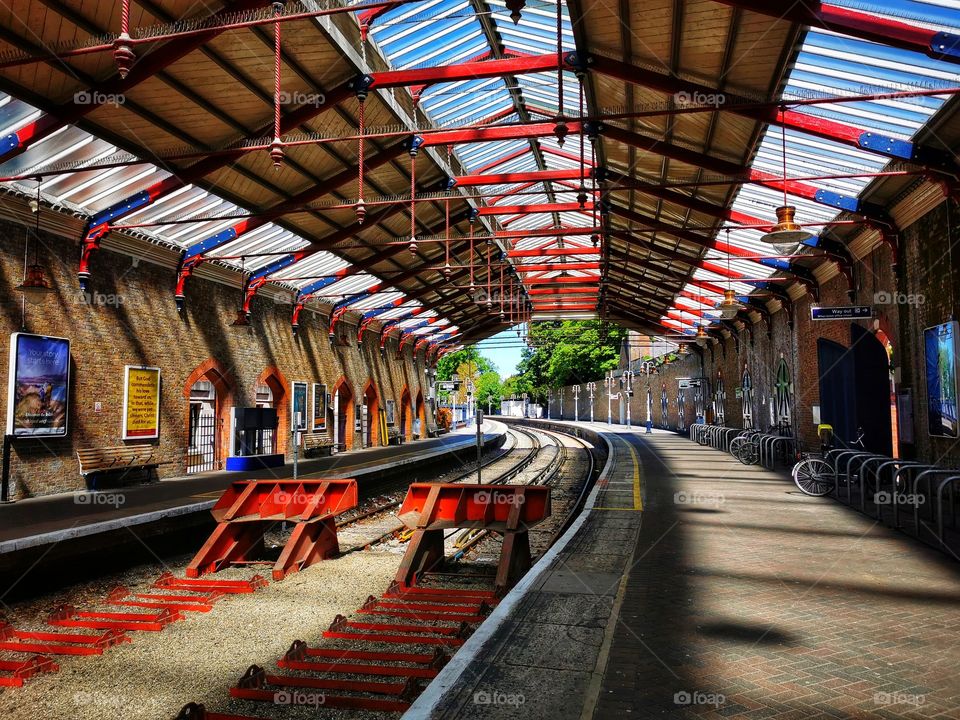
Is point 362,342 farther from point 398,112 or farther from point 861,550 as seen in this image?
point 861,550

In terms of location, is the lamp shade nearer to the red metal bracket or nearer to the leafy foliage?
the red metal bracket

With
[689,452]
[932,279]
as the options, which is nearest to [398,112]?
[932,279]

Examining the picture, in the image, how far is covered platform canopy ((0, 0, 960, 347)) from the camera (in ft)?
27.6

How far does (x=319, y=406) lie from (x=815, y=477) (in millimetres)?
15720

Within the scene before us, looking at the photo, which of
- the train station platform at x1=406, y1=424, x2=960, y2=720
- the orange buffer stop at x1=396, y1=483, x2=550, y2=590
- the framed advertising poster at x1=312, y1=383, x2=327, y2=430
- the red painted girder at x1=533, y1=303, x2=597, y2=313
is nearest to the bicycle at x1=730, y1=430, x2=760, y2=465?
the train station platform at x1=406, y1=424, x2=960, y2=720

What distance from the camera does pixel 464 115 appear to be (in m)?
14.9

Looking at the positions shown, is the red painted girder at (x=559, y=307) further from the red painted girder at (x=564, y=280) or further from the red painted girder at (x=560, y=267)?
the red painted girder at (x=560, y=267)

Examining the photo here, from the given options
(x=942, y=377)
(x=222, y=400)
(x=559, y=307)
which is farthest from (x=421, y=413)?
(x=942, y=377)

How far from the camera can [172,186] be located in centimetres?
1224

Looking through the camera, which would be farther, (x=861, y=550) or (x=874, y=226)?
(x=874, y=226)

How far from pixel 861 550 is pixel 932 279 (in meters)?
5.29

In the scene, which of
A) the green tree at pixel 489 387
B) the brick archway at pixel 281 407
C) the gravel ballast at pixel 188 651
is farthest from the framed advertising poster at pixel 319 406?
the green tree at pixel 489 387

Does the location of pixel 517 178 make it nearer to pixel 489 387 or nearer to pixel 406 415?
pixel 406 415

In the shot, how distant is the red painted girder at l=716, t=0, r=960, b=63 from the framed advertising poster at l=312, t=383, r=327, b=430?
58.3 feet
